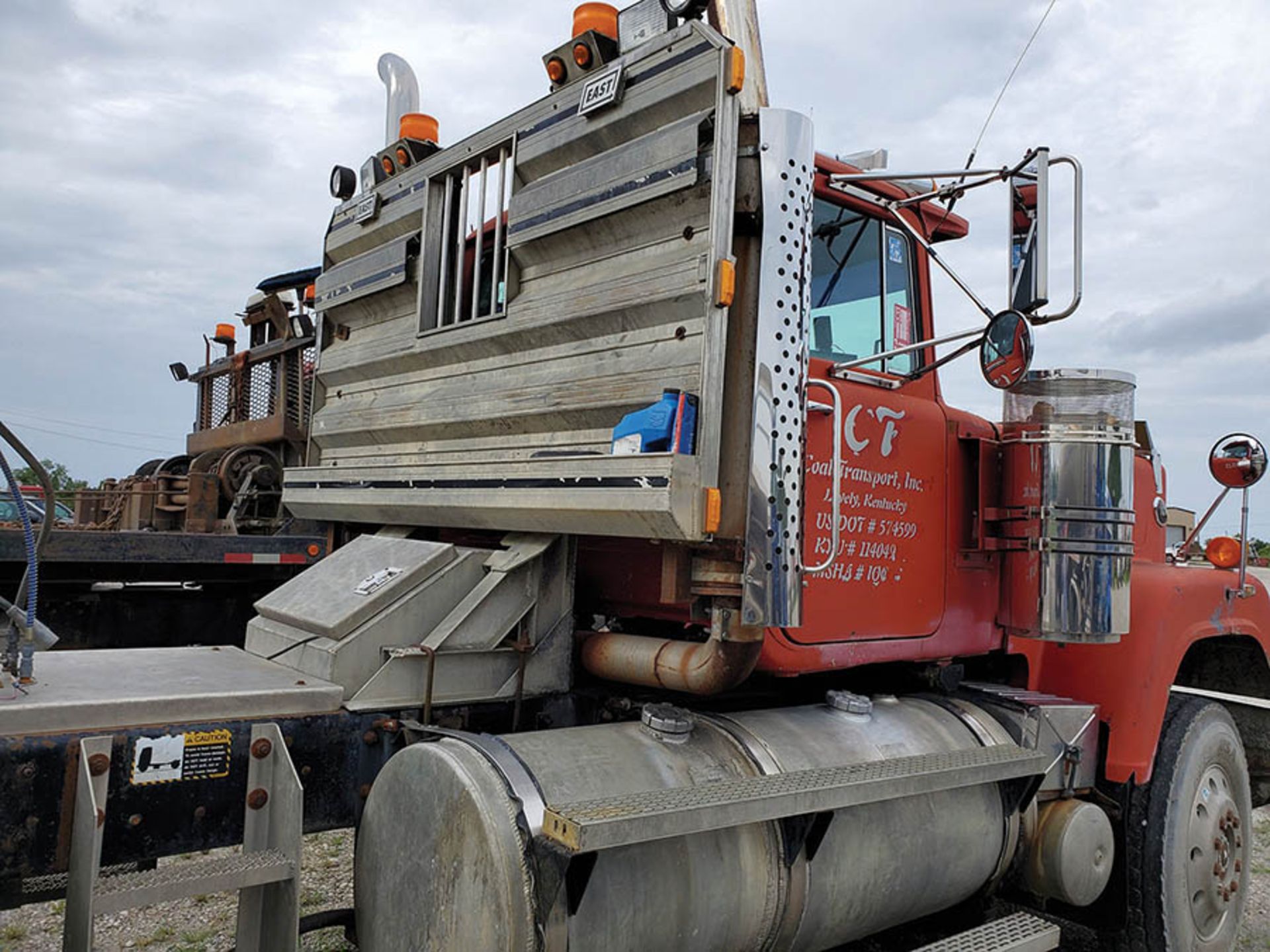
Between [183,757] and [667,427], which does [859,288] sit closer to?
Result: [667,427]

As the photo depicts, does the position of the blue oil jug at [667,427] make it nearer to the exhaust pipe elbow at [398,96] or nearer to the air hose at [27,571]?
the air hose at [27,571]

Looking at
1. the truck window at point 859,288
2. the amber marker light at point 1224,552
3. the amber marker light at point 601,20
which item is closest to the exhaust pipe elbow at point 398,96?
the amber marker light at point 601,20

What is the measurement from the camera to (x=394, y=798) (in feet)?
8.57

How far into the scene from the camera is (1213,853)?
13.6ft

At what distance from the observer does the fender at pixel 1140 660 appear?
12.9 ft

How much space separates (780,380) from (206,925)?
337cm

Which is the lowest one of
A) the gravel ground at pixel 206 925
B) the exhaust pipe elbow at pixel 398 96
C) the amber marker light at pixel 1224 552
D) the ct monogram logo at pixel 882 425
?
the gravel ground at pixel 206 925

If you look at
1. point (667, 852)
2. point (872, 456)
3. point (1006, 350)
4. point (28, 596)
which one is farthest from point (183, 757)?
point (1006, 350)

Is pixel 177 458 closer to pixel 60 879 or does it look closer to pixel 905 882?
pixel 60 879

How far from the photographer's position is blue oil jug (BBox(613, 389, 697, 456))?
269 centimetres

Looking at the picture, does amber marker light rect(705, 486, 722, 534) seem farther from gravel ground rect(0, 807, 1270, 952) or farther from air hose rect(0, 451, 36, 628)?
gravel ground rect(0, 807, 1270, 952)

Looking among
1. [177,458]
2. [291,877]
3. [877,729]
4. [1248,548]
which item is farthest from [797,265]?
[177,458]

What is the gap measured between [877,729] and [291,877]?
1844mm

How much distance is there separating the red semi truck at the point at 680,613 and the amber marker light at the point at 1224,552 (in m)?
0.20
